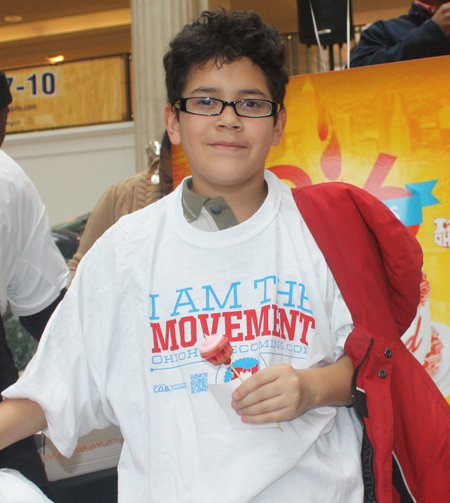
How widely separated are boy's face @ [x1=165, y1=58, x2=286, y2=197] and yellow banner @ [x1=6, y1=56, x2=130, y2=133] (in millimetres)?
5690

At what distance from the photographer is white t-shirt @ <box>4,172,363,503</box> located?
0.99m

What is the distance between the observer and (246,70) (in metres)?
1.16

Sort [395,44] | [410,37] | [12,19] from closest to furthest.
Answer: [410,37], [395,44], [12,19]

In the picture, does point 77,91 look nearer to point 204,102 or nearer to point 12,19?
point 12,19

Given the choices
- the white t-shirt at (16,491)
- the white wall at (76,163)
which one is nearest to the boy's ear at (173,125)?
the white t-shirt at (16,491)

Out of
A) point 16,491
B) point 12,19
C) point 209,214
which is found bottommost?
point 16,491

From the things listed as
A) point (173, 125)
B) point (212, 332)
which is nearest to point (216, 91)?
point (173, 125)

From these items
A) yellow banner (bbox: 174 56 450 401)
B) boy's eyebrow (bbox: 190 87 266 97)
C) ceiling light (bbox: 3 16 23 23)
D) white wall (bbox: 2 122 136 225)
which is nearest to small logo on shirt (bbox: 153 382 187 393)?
boy's eyebrow (bbox: 190 87 266 97)

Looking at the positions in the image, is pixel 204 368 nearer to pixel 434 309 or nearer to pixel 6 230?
pixel 6 230

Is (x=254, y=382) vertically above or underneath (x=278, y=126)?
underneath

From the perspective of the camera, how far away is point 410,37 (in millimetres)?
2094

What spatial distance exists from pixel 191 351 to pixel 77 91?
621cm

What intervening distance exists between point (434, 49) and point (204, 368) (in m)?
1.56

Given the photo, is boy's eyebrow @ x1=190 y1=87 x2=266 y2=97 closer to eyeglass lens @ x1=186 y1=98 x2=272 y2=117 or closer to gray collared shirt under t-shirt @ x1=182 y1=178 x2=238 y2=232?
eyeglass lens @ x1=186 y1=98 x2=272 y2=117
